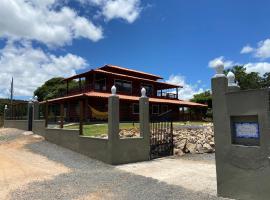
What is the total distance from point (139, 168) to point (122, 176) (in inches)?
59.7

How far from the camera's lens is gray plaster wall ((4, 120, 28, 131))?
69.6 feet

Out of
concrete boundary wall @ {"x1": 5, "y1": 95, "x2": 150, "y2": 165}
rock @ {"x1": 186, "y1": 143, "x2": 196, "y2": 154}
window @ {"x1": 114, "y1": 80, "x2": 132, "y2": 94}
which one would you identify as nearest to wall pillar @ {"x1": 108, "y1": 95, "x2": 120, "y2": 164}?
concrete boundary wall @ {"x1": 5, "y1": 95, "x2": 150, "y2": 165}

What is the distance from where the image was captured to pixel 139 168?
1052 cm

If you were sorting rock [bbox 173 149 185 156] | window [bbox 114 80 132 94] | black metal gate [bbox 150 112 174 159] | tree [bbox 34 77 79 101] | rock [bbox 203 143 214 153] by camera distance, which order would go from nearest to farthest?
1. black metal gate [bbox 150 112 174 159]
2. rock [bbox 173 149 185 156]
3. rock [bbox 203 143 214 153]
4. window [bbox 114 80 132 94]
5. tree [bbox 34 77 79 101]

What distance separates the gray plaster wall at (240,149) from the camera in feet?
18.9

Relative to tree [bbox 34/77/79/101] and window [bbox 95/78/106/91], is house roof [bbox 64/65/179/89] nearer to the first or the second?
window [bbox 95/78/106/91]

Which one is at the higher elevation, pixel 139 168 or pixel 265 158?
pixel 265 158

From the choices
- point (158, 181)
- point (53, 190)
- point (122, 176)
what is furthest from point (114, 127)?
point (53, 190)

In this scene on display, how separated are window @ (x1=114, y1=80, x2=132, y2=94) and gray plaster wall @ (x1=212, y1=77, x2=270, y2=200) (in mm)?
26480

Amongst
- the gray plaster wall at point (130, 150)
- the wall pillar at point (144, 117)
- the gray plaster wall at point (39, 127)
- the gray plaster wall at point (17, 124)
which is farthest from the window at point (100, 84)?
the gray plaster wall at point (130, 150)

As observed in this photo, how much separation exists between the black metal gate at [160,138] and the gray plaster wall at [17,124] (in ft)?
39.4

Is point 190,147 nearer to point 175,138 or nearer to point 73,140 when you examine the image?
point 175,138

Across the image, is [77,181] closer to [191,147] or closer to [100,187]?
[100,187]

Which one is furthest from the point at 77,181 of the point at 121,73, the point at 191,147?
the point at 121,73
